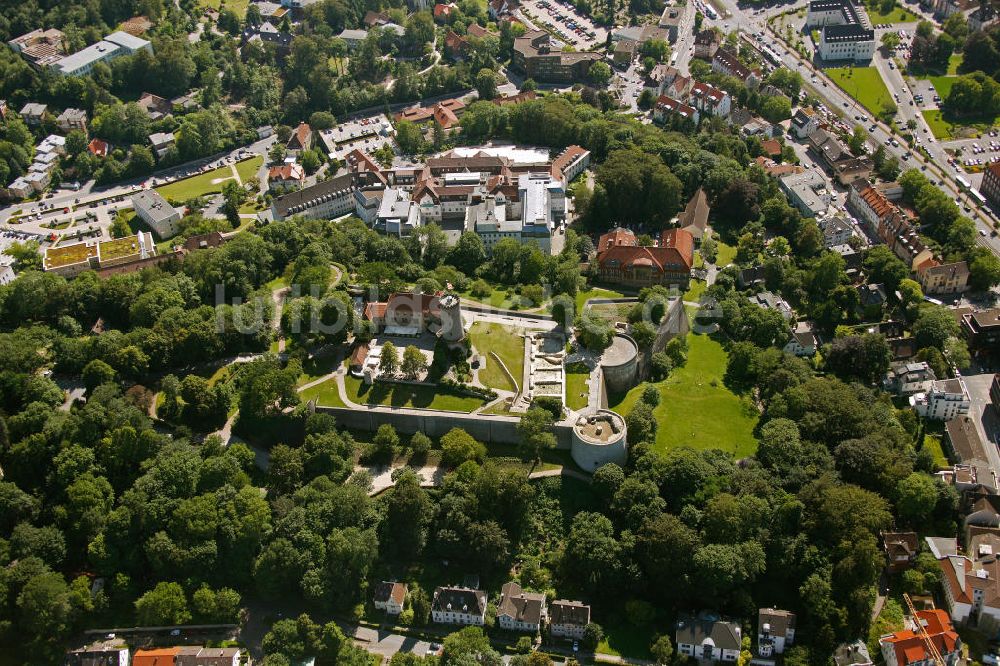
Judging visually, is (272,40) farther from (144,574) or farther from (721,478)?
(721,478)

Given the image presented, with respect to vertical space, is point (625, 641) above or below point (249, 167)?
above

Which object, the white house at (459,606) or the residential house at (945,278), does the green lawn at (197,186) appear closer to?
the white house at (459,606)

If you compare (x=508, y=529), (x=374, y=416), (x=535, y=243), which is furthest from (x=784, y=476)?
(x=535, y=243)

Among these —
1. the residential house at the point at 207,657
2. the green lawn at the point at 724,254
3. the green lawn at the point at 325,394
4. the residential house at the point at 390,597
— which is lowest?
the residential house at the point at 207,657

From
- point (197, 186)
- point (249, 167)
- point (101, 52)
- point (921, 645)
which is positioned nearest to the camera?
point (921, 645)

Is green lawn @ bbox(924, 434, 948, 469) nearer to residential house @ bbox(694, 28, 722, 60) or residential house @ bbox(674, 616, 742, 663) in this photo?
residential house @ bbox(674, 616, 742, 663)

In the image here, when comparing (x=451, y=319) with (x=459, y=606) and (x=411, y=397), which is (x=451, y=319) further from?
(x=459, y=606)

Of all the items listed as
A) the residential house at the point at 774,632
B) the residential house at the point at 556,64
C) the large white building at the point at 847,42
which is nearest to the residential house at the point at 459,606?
the residential house at the point at 774,632

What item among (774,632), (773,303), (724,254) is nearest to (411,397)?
(774,632)
